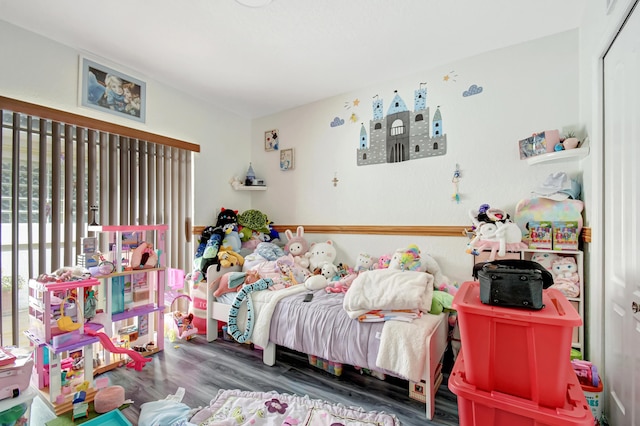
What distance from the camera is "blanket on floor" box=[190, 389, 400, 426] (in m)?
1.67

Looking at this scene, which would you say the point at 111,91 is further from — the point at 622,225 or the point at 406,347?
the point at 622,225

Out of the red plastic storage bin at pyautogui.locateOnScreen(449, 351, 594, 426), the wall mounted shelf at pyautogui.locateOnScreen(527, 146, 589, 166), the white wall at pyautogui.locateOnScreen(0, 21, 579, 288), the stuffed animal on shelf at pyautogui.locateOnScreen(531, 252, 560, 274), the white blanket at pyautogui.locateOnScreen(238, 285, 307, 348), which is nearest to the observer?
the red plastic storage bin at pyautogui.locateOnScreen(449, 351, 594, 426)

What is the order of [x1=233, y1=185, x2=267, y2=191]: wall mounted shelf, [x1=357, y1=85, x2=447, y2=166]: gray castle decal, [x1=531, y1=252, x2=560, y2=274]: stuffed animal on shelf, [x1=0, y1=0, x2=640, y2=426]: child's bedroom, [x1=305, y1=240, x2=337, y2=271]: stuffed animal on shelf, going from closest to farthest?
1. [x1=0, y1=0, x2=640, y2=426]: child's bedroom
2. [x1=531, y1=252, x2=560, y2=274]: stuffed animal on shelf
3. [x1=357, y1=85, x2=447, y2=166]: gray castle decal
4. [x1=305, y1=240, x2=337, y2=271]: stuffed animal on shelf
5. [x1=233, y1=185, x2=267, y2=191]: wall mounted shelf

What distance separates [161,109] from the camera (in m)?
3.00

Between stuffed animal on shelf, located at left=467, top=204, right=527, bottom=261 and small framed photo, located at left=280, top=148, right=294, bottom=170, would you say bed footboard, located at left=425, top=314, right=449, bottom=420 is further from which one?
small framed photo, located at left=280, top=148, right=294, bottom=170

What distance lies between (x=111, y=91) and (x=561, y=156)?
3.47 metres

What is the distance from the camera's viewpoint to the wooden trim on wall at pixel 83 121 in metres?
2.08

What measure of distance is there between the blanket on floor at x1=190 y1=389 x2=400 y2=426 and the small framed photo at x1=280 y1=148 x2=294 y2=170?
7.88 feet

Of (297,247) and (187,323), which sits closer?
(187,323)

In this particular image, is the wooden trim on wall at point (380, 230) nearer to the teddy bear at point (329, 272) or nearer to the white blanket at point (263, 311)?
the teddy bear at point (329, 272)

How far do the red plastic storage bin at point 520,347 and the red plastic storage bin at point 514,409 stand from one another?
24mm

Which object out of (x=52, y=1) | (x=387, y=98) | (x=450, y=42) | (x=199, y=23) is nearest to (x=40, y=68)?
(x=52, y=1)

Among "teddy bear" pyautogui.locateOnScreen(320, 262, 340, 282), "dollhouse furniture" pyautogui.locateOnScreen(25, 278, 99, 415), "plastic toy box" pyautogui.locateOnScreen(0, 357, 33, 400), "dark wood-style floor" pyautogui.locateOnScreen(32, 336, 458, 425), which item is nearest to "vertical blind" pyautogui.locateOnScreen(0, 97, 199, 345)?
"dollhouse furniture" pyautogui.locateOnScreen(25, 278, 99, 415)

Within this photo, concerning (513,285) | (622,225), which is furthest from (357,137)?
(513,285)
